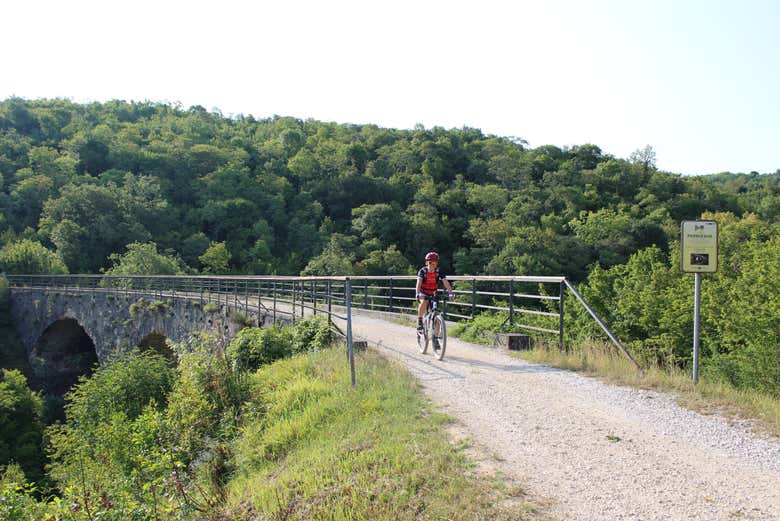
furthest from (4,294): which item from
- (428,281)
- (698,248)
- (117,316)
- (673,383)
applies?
(698,248)

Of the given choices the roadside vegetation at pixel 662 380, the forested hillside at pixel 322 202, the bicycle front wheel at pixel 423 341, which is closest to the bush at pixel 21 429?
the bicycle front wheel at pixel 423 341

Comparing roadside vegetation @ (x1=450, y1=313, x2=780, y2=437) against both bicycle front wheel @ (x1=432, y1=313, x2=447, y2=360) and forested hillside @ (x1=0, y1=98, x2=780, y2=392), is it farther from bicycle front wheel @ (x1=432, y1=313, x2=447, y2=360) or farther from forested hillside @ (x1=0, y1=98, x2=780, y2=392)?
forested hillside @ (x1=0, y1=98, x2=780, y2=392)

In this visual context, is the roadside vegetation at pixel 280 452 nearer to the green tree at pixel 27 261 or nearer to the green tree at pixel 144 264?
the green tree at pixel 144 264

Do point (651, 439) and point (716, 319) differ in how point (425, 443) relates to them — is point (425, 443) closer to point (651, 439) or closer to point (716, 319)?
point (651, 439)

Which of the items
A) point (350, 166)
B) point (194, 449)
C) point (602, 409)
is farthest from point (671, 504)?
point (350, 166)

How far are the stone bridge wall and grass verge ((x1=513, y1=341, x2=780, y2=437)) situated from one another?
566cm

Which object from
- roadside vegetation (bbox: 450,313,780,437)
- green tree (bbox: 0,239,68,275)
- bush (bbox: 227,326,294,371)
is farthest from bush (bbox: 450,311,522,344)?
green tree (bbox: 0,239,68,275)

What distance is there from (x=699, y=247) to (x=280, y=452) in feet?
Result: 17.7

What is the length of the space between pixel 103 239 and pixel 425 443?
57.4 m

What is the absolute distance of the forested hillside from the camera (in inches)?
2119

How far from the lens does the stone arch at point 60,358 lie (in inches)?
1330

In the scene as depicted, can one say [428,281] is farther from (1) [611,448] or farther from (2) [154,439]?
(1) [611,448]

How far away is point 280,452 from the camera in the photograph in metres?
6.12

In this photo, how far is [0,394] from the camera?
23.7 metres
